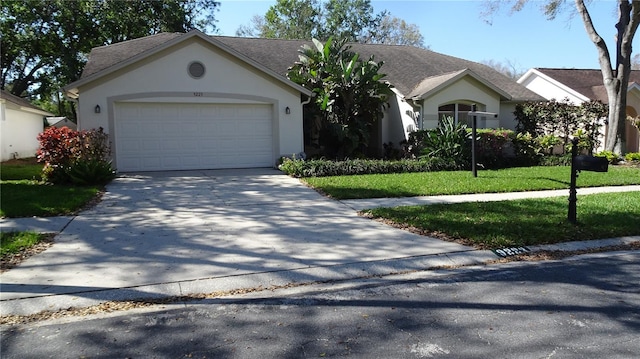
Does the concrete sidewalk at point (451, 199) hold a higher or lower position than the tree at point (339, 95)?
lower

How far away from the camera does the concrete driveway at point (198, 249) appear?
4.83 m

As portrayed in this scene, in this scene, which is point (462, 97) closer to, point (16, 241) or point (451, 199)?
point (451, 199)

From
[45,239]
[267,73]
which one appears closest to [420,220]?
[45,239]

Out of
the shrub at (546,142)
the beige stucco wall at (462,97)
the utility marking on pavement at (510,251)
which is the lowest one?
the utility marking on pavement at (510,251)

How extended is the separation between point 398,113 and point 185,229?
43.6ft

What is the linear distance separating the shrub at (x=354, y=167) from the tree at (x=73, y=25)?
19.9 m

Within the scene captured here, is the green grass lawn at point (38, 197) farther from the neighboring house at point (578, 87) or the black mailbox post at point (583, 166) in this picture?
the neighboring house at point (578, 87)

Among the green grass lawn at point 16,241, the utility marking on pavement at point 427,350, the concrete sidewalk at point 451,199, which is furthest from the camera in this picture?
the concrete sidewalk at point 451,199

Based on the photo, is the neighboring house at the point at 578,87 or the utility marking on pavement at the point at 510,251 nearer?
the utility marking on pavement at the point at 510,251

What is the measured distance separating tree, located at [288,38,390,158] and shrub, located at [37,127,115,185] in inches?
292

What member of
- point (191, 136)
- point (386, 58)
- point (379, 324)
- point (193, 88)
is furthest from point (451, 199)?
point (386, 58)

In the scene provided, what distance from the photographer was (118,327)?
152 inches

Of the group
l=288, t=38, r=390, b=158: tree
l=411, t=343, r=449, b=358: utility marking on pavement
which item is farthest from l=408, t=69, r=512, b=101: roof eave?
l=411, t=343, r=449, b=358: utility marking on pavement

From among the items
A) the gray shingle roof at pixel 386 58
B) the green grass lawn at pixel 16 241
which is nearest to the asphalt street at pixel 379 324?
the green grass lawn at pixel 16 241
